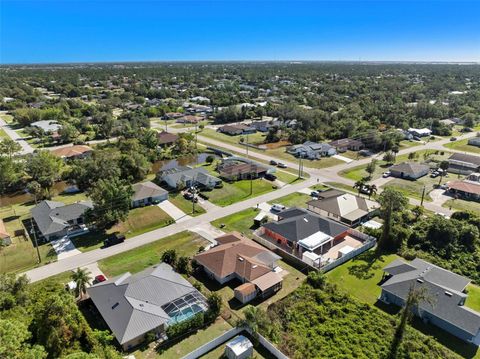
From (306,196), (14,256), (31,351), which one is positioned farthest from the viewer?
(306,196)

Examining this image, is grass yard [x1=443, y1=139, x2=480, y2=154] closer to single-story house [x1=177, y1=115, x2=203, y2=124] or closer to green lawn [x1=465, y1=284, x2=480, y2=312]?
green lawn [x1=465, y1=284, x2=480, y2=312]

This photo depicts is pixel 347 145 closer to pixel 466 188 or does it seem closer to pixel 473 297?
pixel 466 188

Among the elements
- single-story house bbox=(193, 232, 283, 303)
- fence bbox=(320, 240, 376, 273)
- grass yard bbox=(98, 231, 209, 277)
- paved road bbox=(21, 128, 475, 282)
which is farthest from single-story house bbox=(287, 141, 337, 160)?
single-story house bbox=(193, 232, 283, 303)

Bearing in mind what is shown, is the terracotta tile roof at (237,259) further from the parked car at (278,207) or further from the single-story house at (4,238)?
the single-story house at (4,238)

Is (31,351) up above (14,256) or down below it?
above

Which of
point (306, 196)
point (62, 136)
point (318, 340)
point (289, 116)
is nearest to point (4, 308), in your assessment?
point (318, 340)

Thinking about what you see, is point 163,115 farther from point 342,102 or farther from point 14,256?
point 14,256
